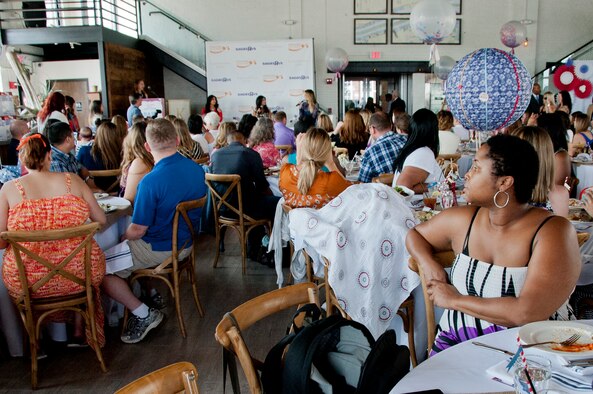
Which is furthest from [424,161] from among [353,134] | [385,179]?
[353,134]

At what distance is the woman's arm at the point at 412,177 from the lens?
3.95 meters

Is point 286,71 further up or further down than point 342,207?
further up

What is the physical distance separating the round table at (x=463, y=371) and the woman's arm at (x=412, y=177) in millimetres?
2465

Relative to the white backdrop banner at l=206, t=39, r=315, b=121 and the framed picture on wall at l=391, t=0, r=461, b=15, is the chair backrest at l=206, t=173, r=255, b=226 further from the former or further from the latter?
the framed picture on wall at l=391, t=0, r=461, b=15

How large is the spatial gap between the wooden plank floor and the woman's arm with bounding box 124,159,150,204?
0.88 m

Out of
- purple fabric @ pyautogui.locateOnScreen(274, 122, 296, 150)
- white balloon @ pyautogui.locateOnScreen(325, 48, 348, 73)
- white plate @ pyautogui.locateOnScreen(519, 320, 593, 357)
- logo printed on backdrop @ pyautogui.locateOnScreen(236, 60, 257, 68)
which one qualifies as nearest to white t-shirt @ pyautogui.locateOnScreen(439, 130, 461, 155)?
purple fabric @ pyautogui.locateOnScreen(274, 122, 296, 150)

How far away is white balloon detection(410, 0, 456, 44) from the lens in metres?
7.54

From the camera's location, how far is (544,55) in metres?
14.6

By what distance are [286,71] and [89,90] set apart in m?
4.94

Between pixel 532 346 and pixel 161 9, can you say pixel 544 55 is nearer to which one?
pixel 161 9

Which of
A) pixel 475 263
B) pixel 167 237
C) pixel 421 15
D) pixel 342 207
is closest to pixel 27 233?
pixel 167 237

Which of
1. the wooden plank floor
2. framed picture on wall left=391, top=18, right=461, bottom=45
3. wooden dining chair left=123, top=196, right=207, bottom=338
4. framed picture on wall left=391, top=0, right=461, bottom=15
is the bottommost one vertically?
the wooden plank floor

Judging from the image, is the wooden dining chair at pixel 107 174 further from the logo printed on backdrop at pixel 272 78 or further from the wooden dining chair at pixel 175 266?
the logo printed on backdrop at pixel 272 78

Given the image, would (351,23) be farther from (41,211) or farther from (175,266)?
(41,211)
